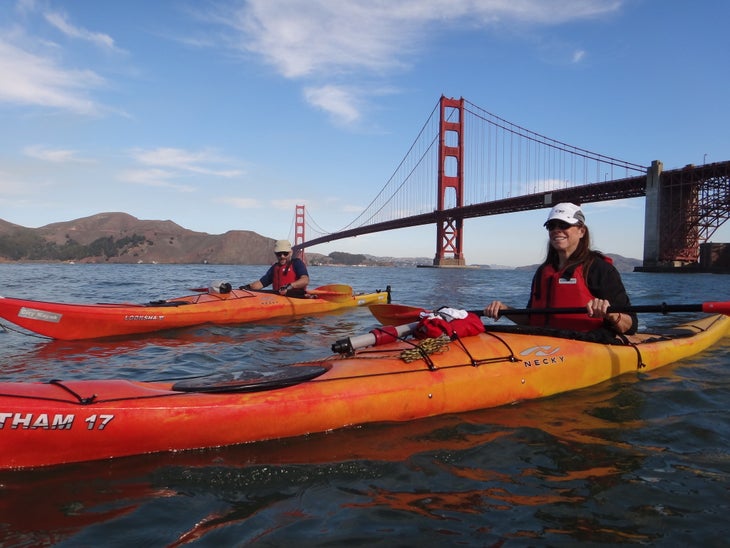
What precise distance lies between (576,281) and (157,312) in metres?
6.14

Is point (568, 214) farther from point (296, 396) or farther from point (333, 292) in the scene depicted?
point (333, 292)

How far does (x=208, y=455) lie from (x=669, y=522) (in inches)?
93.9

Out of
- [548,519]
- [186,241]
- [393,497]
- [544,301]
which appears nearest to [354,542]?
[393,497]

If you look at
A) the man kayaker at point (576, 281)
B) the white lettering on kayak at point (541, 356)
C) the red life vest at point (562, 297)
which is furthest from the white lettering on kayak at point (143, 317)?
the white lettering on kayak at point (541, 356)

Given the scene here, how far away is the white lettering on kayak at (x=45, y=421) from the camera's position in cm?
258

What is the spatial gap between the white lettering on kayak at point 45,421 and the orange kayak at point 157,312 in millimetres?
4768

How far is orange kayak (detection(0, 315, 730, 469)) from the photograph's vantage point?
2.69m

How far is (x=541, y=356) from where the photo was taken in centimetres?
420

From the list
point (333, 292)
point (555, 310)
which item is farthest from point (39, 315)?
point (555, 310)

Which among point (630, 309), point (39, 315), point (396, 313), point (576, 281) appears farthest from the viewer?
point (39, 315)

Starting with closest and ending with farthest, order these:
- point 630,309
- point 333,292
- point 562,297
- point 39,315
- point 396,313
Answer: point 630,309 → point 562,297 → point 396,313 → point 39,315 → point 333,292

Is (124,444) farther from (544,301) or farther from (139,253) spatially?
(139,253)

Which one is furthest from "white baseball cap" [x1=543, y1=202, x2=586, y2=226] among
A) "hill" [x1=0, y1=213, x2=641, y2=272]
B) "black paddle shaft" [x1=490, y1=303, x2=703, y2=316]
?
"hill" [x1=0, y1=213, x2=641, y2=272]

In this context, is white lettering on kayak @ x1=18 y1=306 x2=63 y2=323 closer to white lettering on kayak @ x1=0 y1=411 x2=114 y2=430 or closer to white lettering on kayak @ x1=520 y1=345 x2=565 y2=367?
white lettering on kayak @ x1=0 y1=411 x2=114 y2=430
